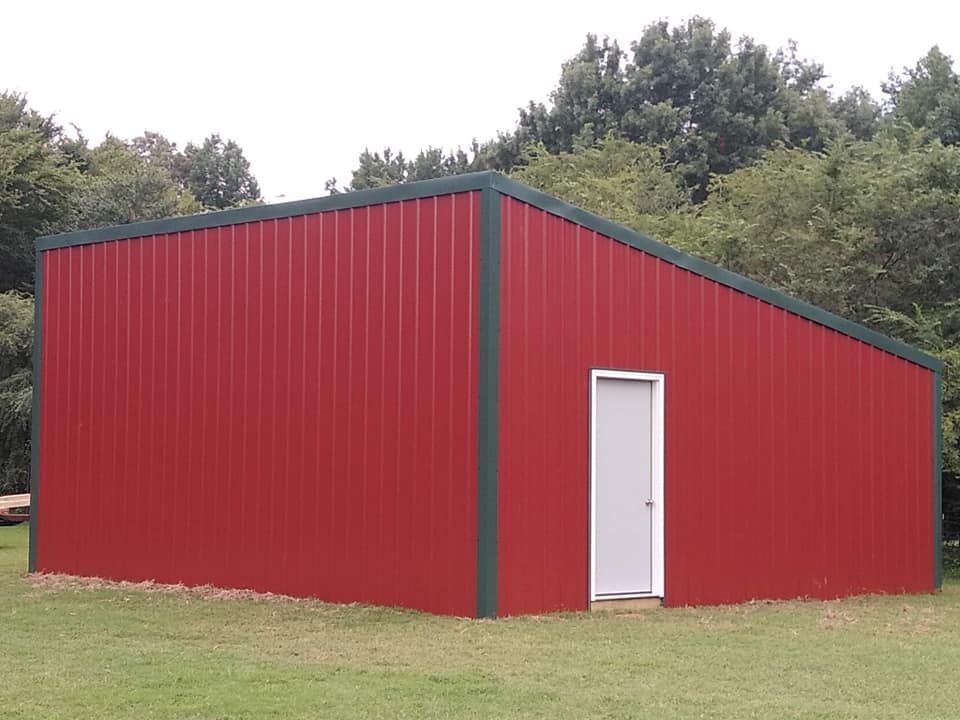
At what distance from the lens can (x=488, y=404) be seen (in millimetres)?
9703

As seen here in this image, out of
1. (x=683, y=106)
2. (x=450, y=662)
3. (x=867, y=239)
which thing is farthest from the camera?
(x=683, y=106)

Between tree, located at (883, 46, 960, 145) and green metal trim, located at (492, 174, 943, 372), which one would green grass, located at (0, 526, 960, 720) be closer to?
green metal trim, located at (492, 174, 943, 372)

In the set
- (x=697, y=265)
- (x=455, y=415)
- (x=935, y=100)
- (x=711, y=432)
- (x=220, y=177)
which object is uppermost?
(x=220, y=177)

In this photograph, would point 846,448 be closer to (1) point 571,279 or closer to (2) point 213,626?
(1) point 571,279

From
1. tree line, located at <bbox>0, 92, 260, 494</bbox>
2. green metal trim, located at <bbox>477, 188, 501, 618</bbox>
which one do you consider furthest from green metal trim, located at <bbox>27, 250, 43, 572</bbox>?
tree line, located at <bbox>0, 92, 260, 494</bbox>

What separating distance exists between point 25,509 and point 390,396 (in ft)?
53.5

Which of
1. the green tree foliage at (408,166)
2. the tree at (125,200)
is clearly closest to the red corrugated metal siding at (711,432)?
the tree at (125,200)

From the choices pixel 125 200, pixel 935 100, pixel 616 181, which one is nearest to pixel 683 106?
pixel 935 100

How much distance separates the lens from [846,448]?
13.0 meters

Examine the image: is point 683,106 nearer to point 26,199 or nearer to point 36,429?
point 26,199

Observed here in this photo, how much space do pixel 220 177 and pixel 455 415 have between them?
43.4 m

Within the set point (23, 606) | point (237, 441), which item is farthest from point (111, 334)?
point (23, 606)

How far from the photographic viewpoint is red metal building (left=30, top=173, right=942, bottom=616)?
9961mm

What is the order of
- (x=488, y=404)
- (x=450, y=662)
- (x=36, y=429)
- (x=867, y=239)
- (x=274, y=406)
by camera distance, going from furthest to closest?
1. (x=867, y=239)
2. (x=36, y=429)
3. (x=274, y=406)
4. (x=488, y=404)
5. (x=450, y=662)
